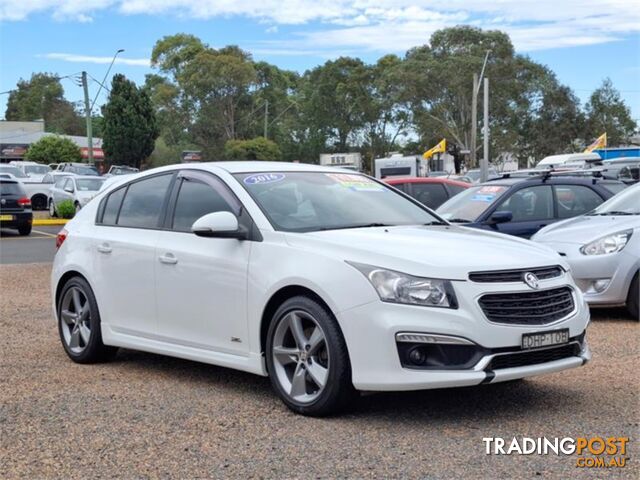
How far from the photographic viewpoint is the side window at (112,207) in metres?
7.42

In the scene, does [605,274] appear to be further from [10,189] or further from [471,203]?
[10,189]

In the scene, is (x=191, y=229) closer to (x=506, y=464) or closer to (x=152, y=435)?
(x=152, y=435)

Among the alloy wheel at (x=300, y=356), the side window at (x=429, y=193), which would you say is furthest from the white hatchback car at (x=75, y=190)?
the alloy wheel at (x=300, y=356)

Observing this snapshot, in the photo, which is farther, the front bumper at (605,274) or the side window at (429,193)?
the side window at (429,193)

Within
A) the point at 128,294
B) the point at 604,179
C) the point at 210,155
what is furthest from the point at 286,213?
the point at 210,155

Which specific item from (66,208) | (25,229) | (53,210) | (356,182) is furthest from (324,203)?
(53,210)

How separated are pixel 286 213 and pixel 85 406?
1791mm

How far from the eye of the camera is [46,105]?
11681 centimetres

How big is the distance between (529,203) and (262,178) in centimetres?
594

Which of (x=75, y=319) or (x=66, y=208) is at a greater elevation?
(x=75, y=319)

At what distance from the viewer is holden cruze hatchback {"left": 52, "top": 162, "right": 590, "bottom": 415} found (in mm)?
5102

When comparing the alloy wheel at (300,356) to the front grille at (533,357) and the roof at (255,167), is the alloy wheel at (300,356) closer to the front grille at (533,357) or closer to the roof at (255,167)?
the front grille at (533,357)

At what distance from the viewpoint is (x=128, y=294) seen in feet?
22.5

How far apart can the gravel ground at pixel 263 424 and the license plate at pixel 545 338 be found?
0.43 m
